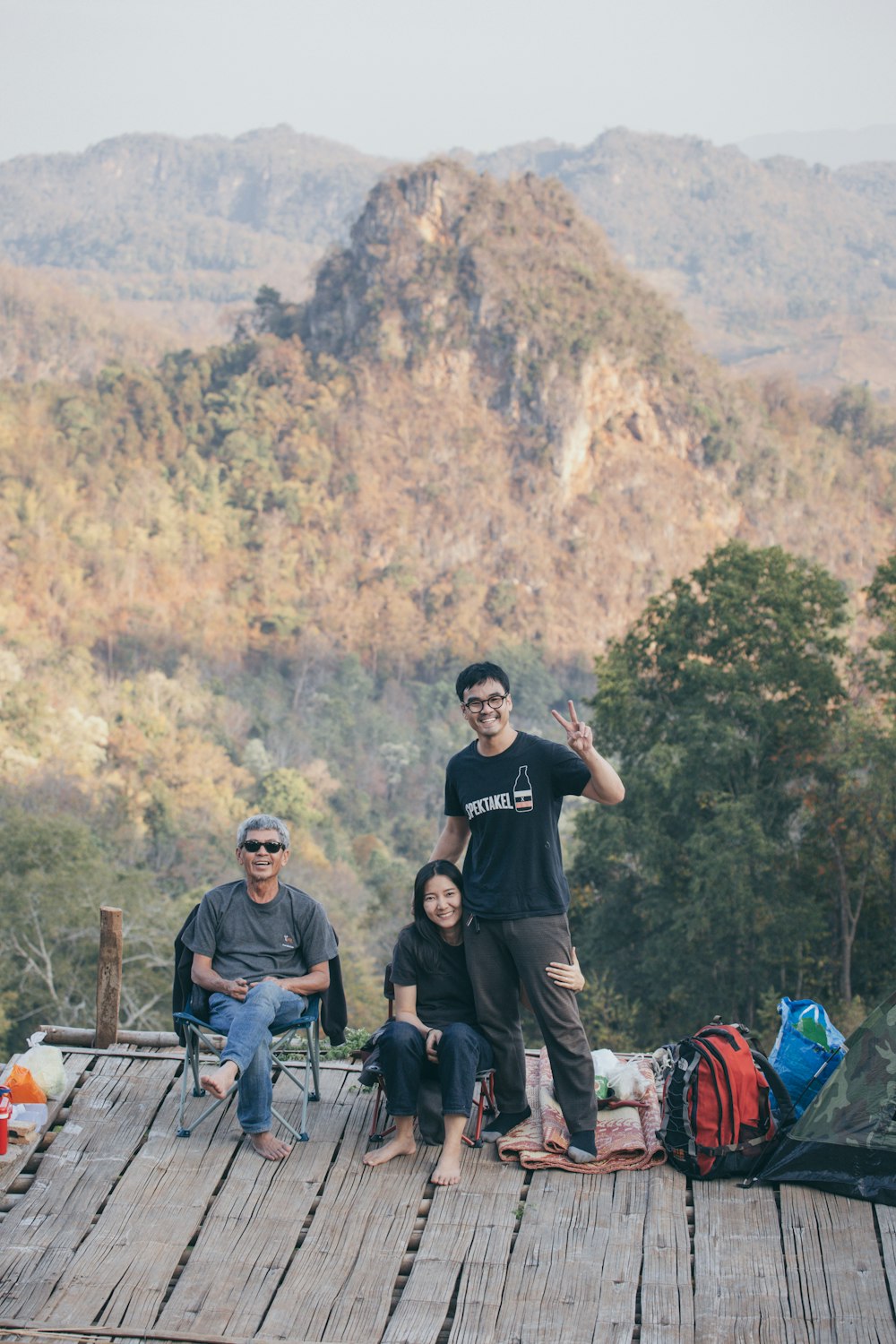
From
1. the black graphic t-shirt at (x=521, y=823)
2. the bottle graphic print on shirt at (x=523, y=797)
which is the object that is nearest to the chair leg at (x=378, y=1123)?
the black graphic t-shirt at (x=521, y=823)

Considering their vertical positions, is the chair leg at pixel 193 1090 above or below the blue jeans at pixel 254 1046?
below

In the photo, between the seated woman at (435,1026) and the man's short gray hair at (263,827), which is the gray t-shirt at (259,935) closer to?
the man's short gray hair at (263,827)

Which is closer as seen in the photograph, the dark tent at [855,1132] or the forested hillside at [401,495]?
the dark tent at [855,1132]

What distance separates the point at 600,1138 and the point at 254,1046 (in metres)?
1.18

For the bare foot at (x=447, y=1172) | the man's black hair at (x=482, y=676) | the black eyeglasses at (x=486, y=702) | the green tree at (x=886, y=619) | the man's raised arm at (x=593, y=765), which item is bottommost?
the green tree at (x=886, y=619)

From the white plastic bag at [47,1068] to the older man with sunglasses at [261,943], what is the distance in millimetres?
635

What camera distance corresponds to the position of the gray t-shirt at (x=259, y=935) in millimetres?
4668

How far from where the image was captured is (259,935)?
4688 mm

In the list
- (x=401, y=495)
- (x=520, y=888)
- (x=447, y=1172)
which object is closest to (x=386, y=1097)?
(x=447, y=1172)

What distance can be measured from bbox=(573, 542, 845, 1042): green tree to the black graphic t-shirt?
10.8m

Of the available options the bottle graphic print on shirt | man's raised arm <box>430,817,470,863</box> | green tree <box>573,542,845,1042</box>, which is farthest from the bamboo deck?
green tree <box>573,542,845,1042</box>

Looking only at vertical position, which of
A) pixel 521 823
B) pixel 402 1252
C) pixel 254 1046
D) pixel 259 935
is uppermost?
pixel 521 823

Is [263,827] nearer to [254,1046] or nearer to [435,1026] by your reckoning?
[254,1046]

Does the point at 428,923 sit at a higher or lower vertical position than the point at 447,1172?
higher
